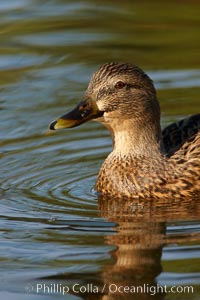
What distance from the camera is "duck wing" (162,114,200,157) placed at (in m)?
11.9

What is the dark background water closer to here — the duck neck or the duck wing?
the duck neck

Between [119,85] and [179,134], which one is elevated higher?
[119,85]

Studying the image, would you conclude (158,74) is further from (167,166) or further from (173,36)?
(167,166)

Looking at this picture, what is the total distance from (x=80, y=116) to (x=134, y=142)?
79 centimetres

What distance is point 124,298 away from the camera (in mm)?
8719

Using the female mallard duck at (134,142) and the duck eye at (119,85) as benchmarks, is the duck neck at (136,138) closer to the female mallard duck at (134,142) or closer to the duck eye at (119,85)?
the female mallard duck at (134,142)

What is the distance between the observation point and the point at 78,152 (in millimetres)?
12883

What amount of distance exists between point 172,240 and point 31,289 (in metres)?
1.47

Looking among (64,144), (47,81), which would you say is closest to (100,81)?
Answer: (64,144)

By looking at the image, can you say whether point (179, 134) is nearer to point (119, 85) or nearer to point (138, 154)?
point (138, 154)

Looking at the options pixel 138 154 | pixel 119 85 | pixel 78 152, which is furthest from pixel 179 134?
pixel 78 152


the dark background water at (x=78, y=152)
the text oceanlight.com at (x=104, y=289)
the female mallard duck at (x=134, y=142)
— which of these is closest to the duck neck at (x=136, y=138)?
the female mallard duck at (x=134, y=142)

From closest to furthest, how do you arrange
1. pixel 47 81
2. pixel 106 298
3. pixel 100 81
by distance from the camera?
pixel 106 298 → pixel 100 81 → pixel 47 81

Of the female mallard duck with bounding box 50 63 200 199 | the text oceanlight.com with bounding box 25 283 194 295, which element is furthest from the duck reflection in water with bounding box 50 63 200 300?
the text oceanlight.com with bounding box 25 283 194 295
